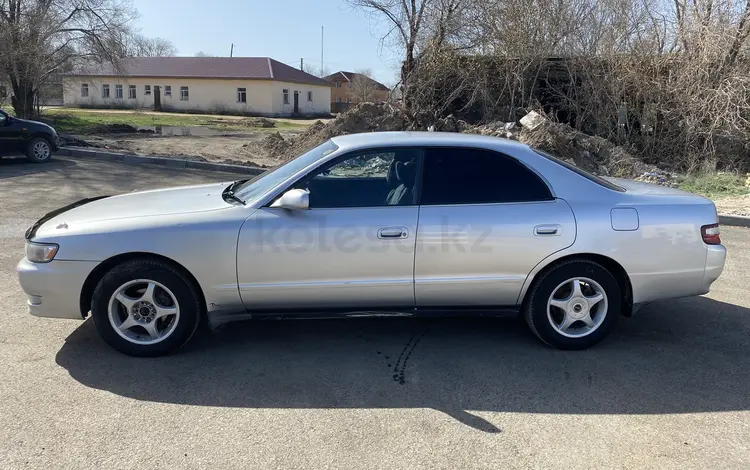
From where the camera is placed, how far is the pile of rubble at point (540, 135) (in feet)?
43.6

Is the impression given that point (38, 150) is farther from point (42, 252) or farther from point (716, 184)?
point (716, 184)

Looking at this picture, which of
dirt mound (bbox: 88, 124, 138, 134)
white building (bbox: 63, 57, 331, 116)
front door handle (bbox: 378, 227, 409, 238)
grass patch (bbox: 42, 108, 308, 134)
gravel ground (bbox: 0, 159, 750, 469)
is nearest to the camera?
gravel ground (bbox: 0, 159, 750, 469)

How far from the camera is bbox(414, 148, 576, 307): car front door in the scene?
416 cm

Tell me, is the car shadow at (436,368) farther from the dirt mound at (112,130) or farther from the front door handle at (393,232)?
the dirt mound at (112,130)

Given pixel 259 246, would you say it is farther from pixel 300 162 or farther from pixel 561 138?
pixel 561 138

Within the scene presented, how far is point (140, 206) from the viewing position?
174 inches

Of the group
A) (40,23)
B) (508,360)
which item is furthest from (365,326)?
(40,23)

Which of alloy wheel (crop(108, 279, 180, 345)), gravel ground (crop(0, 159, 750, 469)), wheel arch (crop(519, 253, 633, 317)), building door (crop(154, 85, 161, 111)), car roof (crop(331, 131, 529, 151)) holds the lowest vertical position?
gravel ground (crop(0, 159, 750, 469))

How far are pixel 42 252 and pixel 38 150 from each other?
12199 millimetres

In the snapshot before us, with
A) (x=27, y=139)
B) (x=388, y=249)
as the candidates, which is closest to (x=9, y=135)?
(x=27, y=139)

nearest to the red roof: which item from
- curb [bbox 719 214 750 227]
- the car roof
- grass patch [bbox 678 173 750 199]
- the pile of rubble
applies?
the pile of rubble

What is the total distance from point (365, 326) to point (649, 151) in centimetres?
1193

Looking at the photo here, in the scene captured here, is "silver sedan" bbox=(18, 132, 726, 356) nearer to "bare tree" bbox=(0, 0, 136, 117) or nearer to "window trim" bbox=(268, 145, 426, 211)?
"window trim" bbox=(268, 145, 426, 211)

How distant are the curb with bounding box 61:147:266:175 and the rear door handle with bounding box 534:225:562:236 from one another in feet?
32.8
